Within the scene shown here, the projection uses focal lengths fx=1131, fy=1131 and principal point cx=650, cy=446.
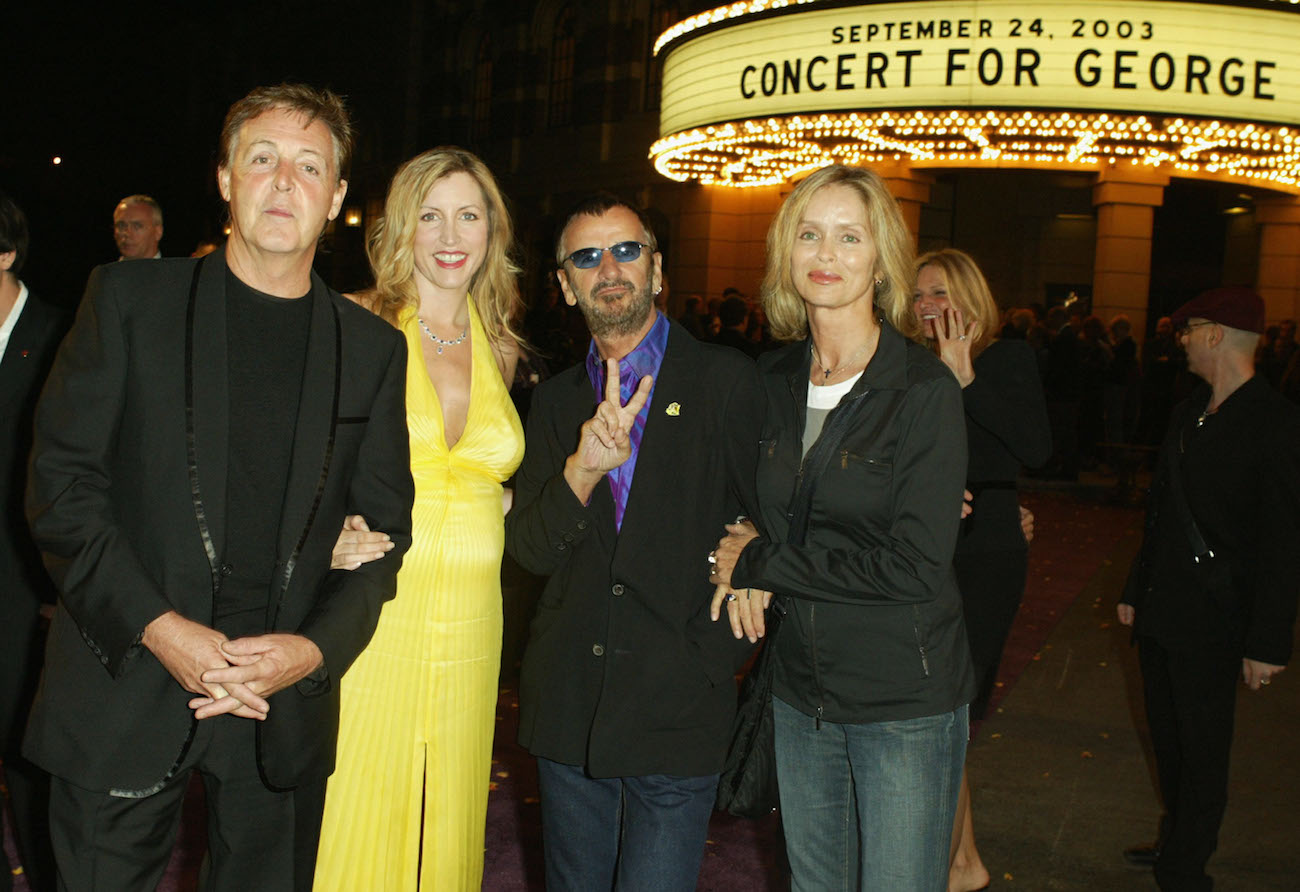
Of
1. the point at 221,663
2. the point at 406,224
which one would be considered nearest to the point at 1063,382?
the point at 406,224

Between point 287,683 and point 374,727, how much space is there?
65 centimetres

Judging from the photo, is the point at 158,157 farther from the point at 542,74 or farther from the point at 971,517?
the point at 971,517

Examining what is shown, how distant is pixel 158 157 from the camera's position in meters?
33.5

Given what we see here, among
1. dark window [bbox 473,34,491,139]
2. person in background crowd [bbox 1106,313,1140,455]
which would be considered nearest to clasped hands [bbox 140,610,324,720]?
person in background crowd [bbox 1106,313,1140,455]

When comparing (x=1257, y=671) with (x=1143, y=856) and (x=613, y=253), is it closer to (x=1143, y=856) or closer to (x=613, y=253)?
(x=1143, y=856)

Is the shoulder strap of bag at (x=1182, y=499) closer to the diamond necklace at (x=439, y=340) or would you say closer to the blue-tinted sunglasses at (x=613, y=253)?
the blue-tinted sunglasses at (x=613, y=253)

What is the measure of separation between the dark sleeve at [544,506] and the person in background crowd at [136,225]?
5163 mm

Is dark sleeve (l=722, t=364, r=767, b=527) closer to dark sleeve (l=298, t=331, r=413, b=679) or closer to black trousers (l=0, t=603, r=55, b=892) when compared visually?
dark sleeve (l=298, t=331, r=413, b=679)

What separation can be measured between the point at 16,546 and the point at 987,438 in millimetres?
3326

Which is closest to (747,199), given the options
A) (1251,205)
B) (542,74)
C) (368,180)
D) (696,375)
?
(542,74)

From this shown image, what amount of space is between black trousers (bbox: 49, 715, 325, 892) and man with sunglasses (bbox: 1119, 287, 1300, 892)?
3185 mm

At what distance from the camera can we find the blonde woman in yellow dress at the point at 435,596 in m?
3.11

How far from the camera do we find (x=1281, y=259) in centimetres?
2094

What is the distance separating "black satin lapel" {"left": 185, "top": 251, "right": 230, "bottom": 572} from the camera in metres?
2.44
